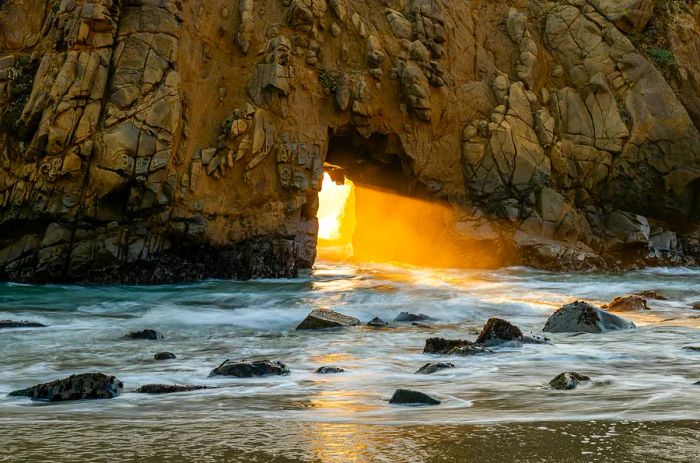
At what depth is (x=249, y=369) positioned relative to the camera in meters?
7.59

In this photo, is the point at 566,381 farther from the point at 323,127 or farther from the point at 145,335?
the point at 323,127

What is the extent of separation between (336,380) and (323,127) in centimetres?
1418

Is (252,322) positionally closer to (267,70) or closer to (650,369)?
(650,369)

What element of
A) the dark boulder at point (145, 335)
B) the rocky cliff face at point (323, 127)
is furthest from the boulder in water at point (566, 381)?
the rocky cliff face at point (323, 127)

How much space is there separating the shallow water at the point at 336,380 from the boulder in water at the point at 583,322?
342 millimetres

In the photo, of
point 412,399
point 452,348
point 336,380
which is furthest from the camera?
point 452,348

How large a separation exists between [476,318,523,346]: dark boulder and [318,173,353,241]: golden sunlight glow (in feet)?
115

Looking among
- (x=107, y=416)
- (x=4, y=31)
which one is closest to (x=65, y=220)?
(x=4, y=31)

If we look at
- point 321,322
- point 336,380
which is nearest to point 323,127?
point 321,322

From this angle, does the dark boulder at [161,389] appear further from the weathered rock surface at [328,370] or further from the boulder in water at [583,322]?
the boulder in water at [583,322]

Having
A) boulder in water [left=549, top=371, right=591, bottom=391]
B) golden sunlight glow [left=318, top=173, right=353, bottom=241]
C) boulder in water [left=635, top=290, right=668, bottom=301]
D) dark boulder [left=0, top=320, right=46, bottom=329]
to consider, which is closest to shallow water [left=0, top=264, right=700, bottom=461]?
boulder in water [left=549, top=371, right=591, bottom=391]

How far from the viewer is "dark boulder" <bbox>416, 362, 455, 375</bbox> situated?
25.6ft

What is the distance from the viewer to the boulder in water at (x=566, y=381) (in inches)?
259

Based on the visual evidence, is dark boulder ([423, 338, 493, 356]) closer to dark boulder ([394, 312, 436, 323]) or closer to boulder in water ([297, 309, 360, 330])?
boulder in water ([297, 309, 360, 330])
